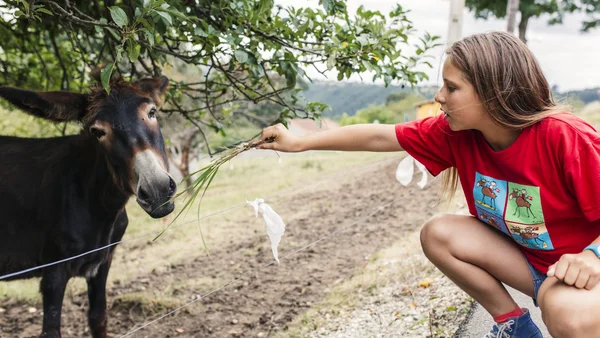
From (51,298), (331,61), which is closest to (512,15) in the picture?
(331,61)

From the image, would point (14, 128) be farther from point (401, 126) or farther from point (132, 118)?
point (401, 126)

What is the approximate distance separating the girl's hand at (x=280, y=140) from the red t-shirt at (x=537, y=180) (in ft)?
1.92

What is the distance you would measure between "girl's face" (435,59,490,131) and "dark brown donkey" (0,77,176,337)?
134 centimetres

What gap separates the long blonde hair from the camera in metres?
1.91

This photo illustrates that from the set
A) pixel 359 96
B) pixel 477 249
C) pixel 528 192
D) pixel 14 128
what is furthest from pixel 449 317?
pixel 14 128

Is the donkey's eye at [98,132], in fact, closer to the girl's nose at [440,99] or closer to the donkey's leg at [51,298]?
the donkey's leg at [51,298]

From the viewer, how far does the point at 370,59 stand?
3127mm

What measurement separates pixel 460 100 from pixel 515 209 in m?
0.50

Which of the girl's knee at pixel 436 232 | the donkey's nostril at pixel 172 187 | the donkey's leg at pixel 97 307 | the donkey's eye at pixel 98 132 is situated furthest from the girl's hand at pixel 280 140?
the donkey's leg at pixel 97 307

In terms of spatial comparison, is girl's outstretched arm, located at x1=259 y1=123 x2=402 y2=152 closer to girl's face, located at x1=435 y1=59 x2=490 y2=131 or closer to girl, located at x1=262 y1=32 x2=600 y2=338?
girl, located at x1=262 y1=32 x2=600 y2=338

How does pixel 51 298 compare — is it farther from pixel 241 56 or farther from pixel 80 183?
pixel 241 56

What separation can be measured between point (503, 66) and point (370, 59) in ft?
4.25

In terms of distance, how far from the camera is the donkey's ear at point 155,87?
294cm

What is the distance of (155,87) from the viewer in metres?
2.99
